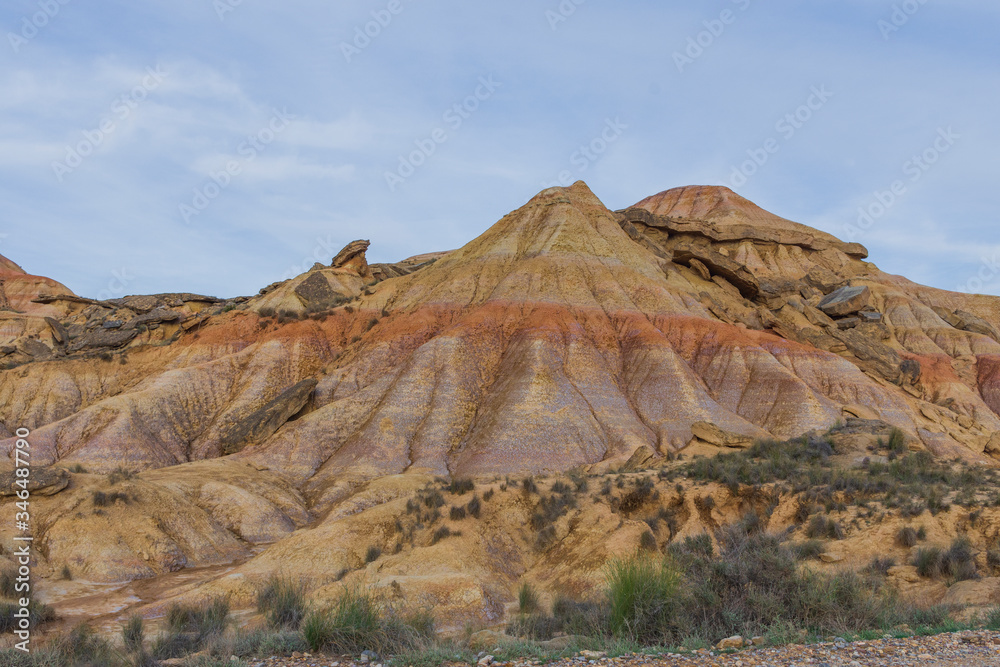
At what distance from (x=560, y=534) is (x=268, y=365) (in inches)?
1307

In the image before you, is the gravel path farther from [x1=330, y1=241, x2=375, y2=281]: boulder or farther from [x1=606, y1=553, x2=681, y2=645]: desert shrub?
[x1=330, y1=241, x2=375, y2=281]: boulder

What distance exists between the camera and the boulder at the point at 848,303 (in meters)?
61.7

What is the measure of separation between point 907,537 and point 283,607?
14.0 m

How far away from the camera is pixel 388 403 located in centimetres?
4244

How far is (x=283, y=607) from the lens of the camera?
14422 mm

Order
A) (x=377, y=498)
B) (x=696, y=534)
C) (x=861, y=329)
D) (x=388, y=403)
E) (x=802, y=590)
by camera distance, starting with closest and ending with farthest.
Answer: (x=802, y=590) < (x=696, y=534) < (x=377, y=498) < (x=388, y=403) < (x=861, y=329)

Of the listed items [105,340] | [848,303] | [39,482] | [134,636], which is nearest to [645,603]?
[134,636]

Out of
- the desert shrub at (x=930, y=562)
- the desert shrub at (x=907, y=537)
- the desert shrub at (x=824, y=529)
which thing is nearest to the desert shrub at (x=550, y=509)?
the desert shrub at (x=824, y=529)

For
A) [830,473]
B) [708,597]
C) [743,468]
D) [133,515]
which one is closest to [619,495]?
[743,468]

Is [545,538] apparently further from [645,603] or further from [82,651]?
[82,651]

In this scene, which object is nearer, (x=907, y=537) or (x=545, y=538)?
(x=907, y=537)

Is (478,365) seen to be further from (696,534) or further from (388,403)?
(696,534)

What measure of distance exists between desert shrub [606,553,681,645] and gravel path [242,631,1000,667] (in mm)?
1588

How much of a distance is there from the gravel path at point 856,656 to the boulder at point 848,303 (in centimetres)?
5803
